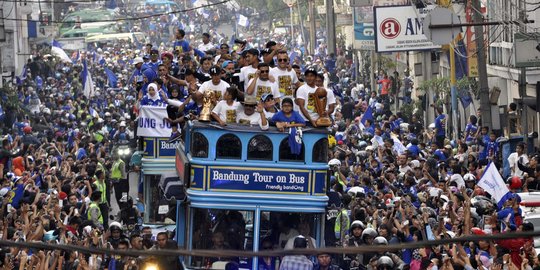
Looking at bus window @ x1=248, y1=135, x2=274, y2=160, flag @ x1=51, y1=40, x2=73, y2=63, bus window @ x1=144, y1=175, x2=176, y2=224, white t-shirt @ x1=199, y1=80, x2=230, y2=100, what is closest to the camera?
bus window @ x1=248, y1=135, x2=274, y2=160

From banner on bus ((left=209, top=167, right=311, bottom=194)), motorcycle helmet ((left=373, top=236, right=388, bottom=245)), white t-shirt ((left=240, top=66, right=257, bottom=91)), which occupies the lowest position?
motorcycle helmet ((left=373, top=236, right=388, bottom=245))

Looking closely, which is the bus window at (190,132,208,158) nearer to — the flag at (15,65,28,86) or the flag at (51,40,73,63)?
the flag at (15,65,28,86)

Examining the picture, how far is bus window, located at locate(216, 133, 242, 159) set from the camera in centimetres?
1598

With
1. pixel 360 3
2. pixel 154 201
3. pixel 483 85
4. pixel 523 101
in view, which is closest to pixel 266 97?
pixel 154 201

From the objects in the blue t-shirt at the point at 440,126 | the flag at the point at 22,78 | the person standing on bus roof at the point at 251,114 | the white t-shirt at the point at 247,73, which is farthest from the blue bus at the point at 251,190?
the flag at the point at 22,78

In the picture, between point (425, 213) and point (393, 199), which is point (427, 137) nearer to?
point (393, 199)

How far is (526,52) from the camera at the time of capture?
2722 cm

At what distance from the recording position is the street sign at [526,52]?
27.0 m

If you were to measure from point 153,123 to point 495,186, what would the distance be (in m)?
5.18

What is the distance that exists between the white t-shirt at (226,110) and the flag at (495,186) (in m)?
4.94

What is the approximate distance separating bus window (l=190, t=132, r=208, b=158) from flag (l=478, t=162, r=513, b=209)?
5.23m

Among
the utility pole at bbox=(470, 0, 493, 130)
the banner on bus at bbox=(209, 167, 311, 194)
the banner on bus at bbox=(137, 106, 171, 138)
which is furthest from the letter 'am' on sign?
the banner on bus at bbox=(209, 167, 311, 194)

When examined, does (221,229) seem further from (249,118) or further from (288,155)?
(249,118)

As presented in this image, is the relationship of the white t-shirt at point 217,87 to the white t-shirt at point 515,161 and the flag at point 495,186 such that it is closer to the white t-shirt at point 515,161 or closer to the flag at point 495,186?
the flag at point 495,186
